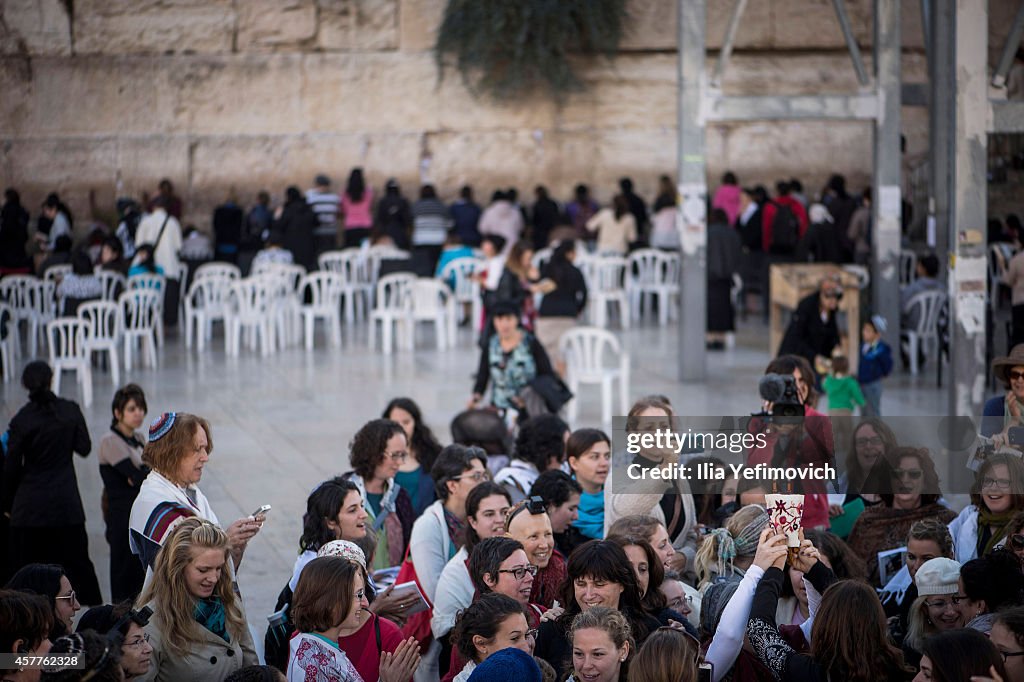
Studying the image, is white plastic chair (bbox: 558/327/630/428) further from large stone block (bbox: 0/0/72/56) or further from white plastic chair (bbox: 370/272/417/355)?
large stone block (bbox: 0/0/72/56)

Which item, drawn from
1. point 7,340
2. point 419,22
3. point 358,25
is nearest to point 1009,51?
point 7,340

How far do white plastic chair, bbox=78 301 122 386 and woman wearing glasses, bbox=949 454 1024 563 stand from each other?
8646 millimetres

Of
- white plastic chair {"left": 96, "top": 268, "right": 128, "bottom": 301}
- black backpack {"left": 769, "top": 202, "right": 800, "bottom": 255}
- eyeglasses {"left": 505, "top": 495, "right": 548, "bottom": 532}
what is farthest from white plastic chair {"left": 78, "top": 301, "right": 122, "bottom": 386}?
black backpack {"left": 769, "top": 202, "right": 800, "bottom": 255}

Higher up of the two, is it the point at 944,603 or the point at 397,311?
the point at 397,311

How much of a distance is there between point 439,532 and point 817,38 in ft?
56.0

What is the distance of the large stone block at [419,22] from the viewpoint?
20.4 meters

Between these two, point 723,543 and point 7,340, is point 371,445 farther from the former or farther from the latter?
point 7,340

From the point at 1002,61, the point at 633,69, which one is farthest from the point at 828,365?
the point at 633,69

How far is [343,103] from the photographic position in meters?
20.5

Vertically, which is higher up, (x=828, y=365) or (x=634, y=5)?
(x=634, y=5)

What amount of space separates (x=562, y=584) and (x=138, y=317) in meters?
9.89

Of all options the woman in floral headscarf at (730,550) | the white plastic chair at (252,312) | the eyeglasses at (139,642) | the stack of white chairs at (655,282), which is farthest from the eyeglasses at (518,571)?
the stack of white chairs at (655,282)

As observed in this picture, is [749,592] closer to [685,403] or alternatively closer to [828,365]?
[828,365]

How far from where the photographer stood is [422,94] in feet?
67.6
